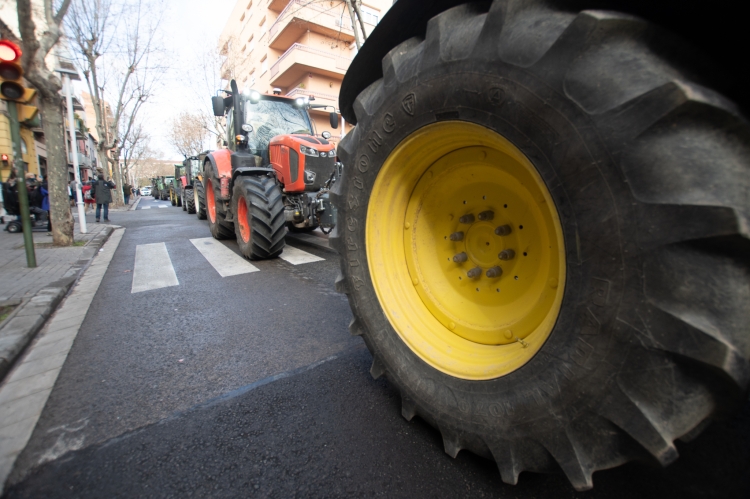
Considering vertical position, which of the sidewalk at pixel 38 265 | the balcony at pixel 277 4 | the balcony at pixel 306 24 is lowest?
the sidewalk at pixel 38 265

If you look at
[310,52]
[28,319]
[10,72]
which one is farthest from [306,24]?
[28,319]

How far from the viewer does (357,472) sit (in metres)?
1.49

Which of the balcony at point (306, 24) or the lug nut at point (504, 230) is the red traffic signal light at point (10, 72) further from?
the balcony at point (306, 24)

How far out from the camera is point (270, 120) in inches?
273

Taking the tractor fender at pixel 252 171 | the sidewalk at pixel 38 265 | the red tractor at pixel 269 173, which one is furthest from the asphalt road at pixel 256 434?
the tractor fender at pixel 252 171

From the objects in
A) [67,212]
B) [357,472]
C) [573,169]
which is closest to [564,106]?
[573,169]

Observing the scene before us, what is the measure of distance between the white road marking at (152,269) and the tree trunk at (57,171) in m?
1.59

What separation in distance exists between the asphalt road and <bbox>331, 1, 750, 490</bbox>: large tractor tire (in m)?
0.23

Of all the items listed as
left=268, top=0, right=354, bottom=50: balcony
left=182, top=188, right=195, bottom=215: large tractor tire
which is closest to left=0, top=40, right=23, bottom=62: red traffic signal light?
left=182, top=188, right=195, bottom=215: large tractor tire

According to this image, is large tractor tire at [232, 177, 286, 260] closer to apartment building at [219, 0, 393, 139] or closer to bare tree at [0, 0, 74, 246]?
bare tree at [0, 0, 74, 246]

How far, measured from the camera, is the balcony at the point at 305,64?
24469mm

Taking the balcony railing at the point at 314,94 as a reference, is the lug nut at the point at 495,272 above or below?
below

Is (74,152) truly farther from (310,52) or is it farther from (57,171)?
(310,52)

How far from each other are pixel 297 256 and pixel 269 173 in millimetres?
1456
